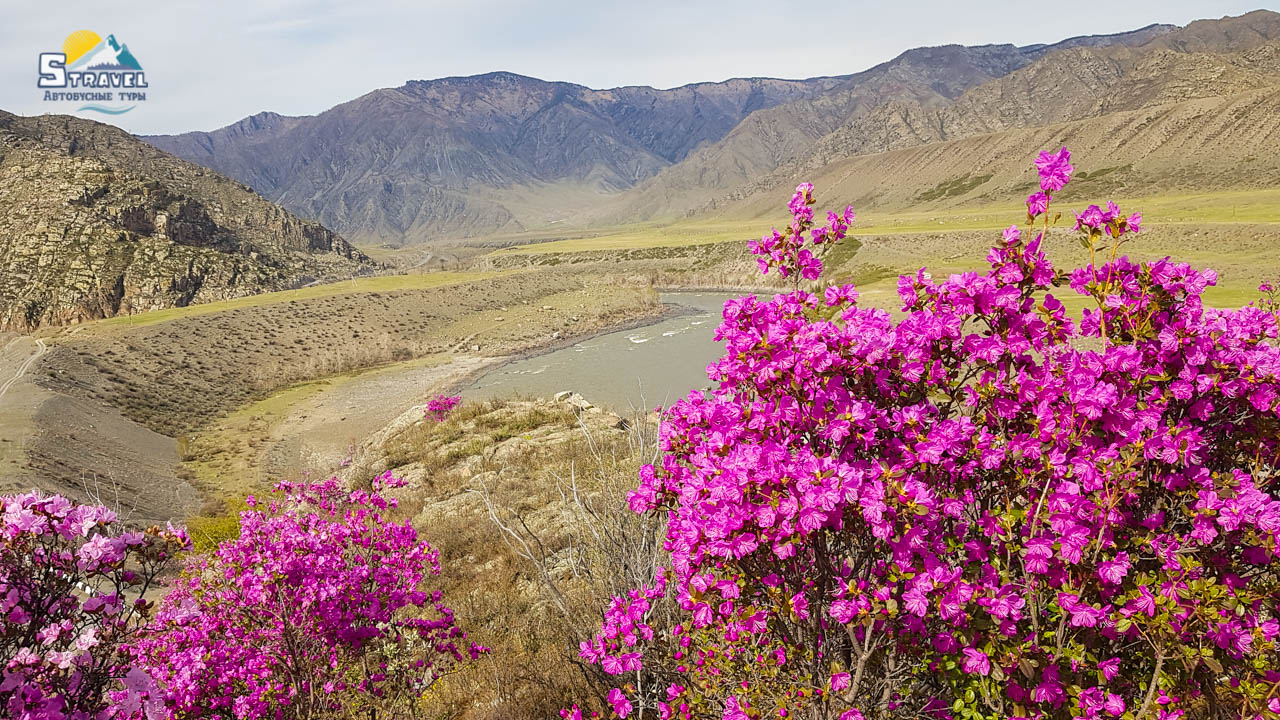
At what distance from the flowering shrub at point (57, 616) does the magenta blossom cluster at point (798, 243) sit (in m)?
3.08

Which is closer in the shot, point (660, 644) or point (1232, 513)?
point (1232, 513)

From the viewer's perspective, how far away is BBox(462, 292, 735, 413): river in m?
28.4

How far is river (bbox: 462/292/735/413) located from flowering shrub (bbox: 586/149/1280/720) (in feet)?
69.4

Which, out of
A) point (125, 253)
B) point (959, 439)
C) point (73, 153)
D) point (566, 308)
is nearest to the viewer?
point (959, 439)

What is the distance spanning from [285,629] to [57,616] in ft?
6.11

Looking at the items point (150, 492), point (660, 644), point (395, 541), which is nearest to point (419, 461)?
point (150, 492)

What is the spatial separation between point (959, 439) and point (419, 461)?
15.8 m

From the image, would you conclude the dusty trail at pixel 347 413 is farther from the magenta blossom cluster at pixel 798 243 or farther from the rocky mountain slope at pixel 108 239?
the rocky mountain slope at pixel 108 239

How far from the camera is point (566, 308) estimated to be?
48469mm

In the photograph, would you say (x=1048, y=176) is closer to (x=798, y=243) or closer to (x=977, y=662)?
(x=798, y=243)

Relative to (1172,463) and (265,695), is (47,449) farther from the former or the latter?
(1172,463)

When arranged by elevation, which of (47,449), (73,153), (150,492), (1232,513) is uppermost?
(73,153)

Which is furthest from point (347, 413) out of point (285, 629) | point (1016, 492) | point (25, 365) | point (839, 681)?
point (1016, 492)

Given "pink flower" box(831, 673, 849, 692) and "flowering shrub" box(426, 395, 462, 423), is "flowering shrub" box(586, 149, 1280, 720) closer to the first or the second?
"pink flower" box(831, 673, 849, 692)
